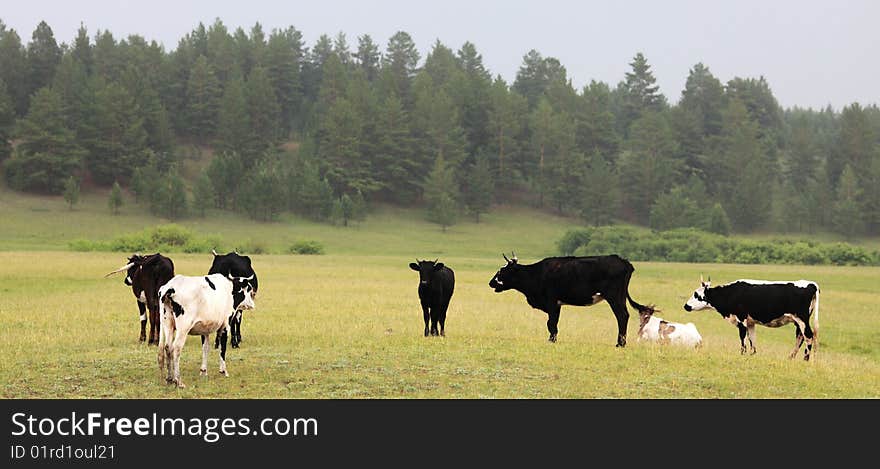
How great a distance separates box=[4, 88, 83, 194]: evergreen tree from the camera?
8838 centimetres

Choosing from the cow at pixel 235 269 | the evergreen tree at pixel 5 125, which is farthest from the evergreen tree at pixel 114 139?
the cow at pixel 235 269

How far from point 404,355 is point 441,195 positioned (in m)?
77.0

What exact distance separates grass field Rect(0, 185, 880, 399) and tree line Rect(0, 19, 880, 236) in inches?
1839

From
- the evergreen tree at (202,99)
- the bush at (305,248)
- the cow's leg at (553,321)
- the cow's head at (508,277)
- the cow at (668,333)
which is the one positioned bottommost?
the bush at (305,248)

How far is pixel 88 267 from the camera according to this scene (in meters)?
42.2

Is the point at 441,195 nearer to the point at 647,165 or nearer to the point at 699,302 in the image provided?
the point at 647,165

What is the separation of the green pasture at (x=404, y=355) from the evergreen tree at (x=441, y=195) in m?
58.1

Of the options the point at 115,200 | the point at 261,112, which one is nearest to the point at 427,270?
the point at 115,200

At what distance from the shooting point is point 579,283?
19578 millimetres

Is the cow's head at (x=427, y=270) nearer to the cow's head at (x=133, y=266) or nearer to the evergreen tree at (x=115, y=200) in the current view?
the cow's head at (x=133, y=266)

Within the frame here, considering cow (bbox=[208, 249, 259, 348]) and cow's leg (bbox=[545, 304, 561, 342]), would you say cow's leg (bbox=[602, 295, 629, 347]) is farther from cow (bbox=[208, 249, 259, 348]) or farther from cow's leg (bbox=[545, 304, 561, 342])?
cow (bbox=[208, 249, 259, 348])

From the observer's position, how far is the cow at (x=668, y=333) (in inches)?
816

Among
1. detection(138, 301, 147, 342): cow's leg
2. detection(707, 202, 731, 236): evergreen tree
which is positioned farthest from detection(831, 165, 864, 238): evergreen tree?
detection(138, 301, 147, 342): cow's leg
